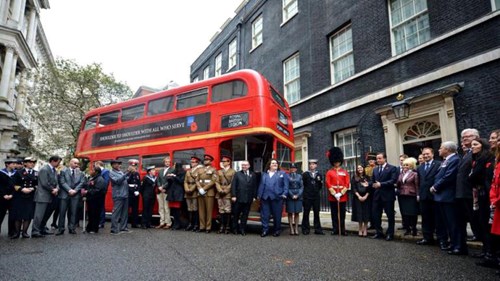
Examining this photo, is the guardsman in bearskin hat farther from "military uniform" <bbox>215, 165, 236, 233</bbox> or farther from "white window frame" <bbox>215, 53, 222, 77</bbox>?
"white window frame" <bbox>215, 53, 222, 77</bbox>

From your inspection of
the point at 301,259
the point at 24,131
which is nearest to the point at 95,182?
the point at 301,259

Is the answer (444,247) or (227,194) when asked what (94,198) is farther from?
(444,247)

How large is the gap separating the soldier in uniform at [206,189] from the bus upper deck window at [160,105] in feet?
7.89

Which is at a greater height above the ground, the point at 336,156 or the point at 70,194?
the point at 336,156

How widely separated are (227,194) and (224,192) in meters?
0.09

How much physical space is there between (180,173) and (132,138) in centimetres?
253

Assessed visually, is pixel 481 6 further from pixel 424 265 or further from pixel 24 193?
pixel 24 193

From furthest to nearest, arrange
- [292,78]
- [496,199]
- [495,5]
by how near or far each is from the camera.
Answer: [292,78], [495,5], [496,199]

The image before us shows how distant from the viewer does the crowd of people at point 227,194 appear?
6254 mm

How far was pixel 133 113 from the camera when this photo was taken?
32.8 ft

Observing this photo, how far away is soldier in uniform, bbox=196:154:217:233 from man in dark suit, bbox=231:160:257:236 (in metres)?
0.59

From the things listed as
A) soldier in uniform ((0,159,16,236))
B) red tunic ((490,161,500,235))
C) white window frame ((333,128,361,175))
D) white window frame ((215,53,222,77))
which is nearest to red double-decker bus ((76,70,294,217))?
white window frame ((333,128,361,175))

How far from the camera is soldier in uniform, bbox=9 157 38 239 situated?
6578 millimetres

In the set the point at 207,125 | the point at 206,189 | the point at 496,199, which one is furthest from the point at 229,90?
the point at 496,199
